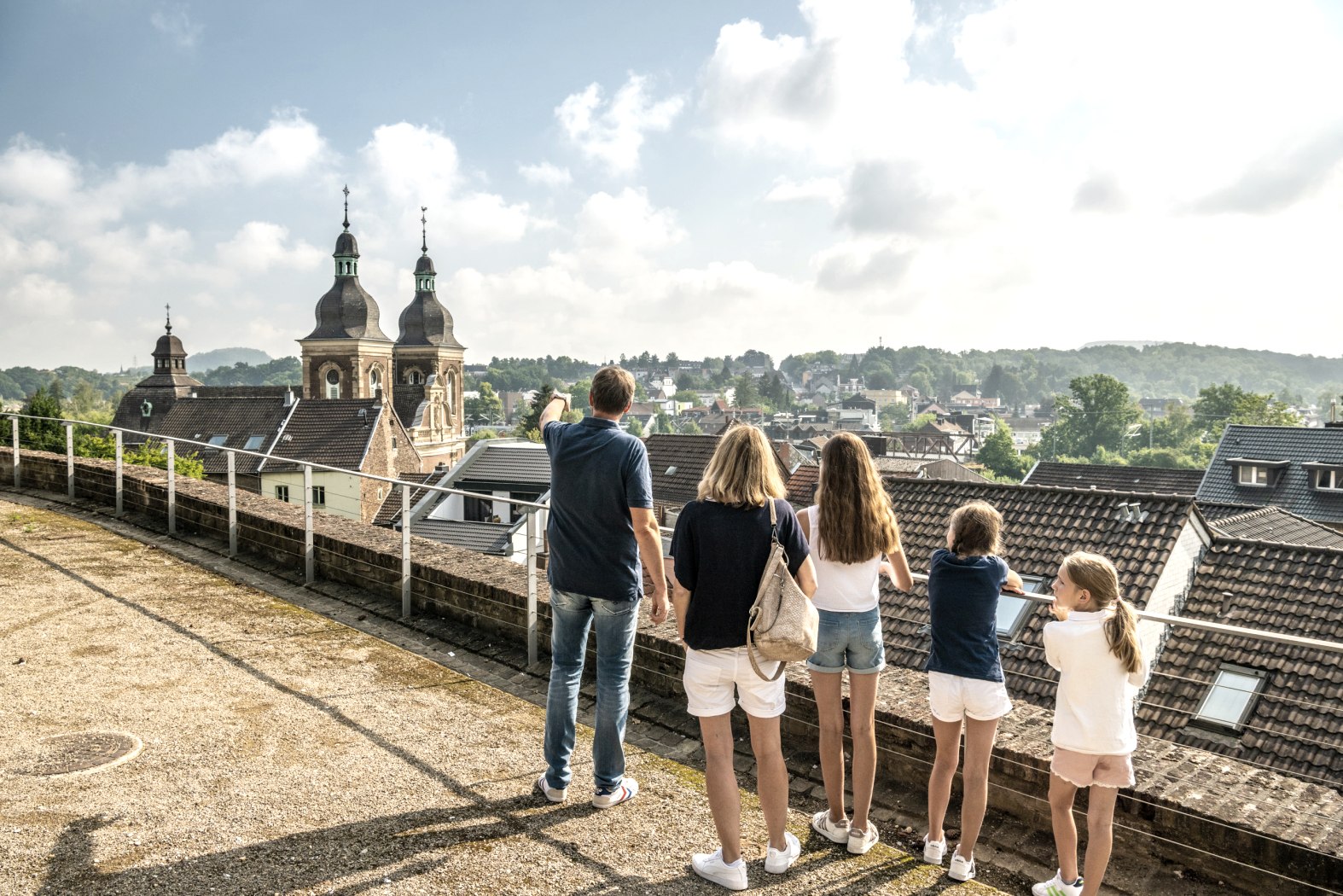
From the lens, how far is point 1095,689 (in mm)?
3152

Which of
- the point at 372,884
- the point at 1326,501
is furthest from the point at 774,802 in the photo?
the point at 1326,501

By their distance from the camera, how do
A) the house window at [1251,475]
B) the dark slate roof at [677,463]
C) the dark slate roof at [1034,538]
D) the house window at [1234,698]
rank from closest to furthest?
the house window at [1234,698]
the dark slate roof at [1034,538]
the dark slate roof at [677,463]
the house window at [1251,475]

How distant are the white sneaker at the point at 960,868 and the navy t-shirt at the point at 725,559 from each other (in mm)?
1114

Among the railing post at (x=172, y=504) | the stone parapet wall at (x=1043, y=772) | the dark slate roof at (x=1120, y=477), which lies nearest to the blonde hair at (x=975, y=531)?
the stone parapet wall at (x=1043, y=772)

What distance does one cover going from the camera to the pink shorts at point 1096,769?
317 cm

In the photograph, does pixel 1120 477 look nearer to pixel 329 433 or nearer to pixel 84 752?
pixel 329 433

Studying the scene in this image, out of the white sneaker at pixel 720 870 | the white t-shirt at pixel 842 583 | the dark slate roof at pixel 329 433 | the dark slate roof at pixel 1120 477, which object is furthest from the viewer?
the dark slate roof at pixel 329 433

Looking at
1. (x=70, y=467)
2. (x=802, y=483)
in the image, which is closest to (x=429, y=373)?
(x=802, y=483)

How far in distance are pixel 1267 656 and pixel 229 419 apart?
6166cm

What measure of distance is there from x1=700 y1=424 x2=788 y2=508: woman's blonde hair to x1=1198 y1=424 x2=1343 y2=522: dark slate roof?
43.0 meters

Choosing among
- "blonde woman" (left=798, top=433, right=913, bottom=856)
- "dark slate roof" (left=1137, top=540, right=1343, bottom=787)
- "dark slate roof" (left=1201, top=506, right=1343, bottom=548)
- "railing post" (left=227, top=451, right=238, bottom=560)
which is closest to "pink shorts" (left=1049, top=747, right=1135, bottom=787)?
"blonde woman" (left=798, top=433, right=913, bottom=856)

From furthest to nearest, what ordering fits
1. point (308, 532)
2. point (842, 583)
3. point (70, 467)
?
point (70, 467), point (308, 532), point (842, 583)

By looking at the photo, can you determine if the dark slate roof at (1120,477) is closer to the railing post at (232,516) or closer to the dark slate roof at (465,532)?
the dark slate roof at (465,532)

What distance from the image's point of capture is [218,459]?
53281 millimetres
